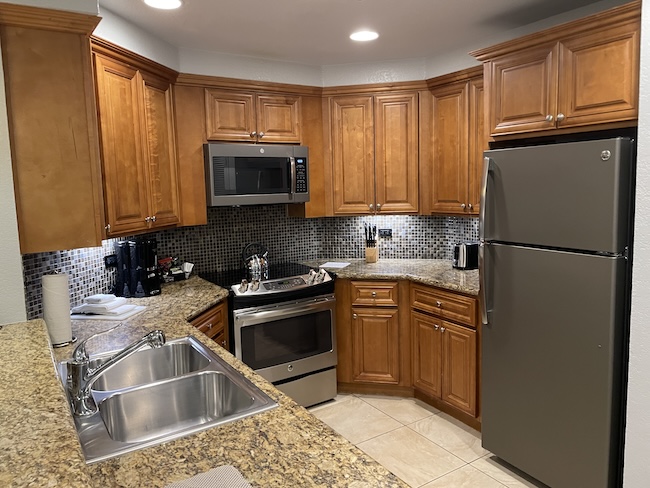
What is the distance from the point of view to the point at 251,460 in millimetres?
1136

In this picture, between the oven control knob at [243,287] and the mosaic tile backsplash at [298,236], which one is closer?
the oven control knob at [243,287]

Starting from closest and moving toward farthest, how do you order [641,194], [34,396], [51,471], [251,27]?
[51,471], [34,396], [641,194], [251,27]

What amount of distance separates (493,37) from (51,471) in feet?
10.6

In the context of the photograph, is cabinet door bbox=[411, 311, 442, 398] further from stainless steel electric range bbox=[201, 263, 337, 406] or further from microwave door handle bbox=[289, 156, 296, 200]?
microwave door handle bbox=[289, 156, 296, 200]

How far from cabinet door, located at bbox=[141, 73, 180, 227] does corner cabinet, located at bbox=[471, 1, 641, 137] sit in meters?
1.91

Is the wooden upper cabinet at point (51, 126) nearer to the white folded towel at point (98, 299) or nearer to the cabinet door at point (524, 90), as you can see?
the white folded towel at point (98, 299)

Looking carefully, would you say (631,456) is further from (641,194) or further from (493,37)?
(493,37)

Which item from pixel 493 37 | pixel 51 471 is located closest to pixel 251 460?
pixel 51 471

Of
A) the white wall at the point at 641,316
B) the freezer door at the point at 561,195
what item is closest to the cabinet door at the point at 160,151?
the freezer door at the point at 561,195

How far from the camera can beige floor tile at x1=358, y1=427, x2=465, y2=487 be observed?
2602 mm

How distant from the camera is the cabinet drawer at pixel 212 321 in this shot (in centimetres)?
260

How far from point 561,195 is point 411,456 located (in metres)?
1.66

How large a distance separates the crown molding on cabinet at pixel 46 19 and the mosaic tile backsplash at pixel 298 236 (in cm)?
166

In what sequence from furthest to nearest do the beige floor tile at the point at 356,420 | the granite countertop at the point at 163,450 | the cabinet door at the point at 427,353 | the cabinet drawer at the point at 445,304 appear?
the cabinet door at the point at 427,353
the beige floor tile at the point at 356,420
the cabinet drawer at the point at 445,304
the granite countertop at the point at 163,450
